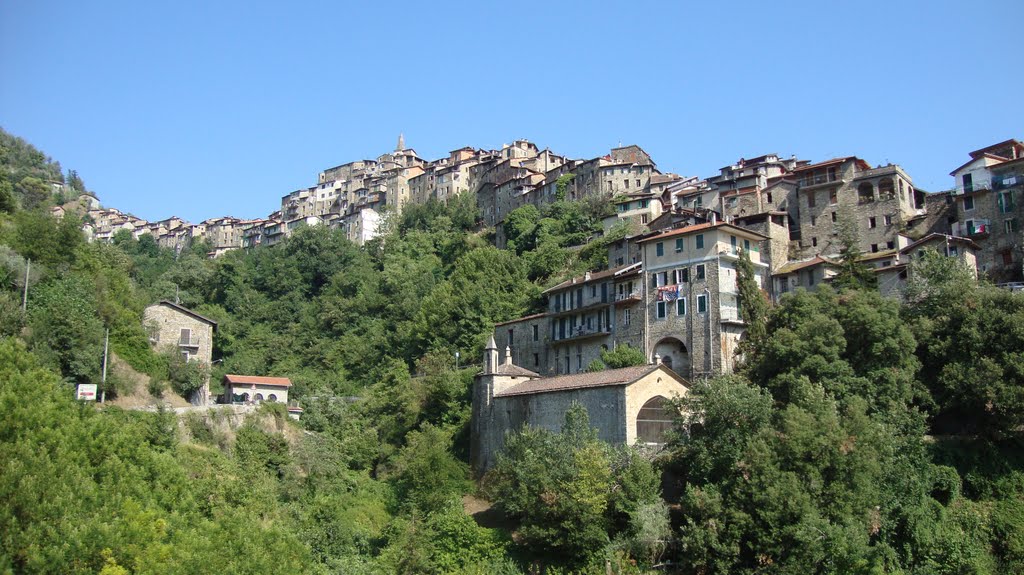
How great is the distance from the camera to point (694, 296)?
49938 mm

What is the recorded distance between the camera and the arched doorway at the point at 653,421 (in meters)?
39.6

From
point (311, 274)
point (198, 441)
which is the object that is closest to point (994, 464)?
point (198, 441)

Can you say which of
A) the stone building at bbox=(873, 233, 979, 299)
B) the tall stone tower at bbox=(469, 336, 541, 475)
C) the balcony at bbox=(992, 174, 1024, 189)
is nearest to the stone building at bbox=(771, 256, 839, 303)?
the stone building at bbox=(873, 233, 979, 299)

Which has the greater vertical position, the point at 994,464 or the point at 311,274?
the point at 311,274

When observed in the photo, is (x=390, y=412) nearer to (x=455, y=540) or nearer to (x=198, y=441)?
(x=198, y=441)

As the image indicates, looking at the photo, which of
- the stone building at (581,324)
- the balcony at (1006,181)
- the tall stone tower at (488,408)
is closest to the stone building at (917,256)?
the balcony at (1006,181)

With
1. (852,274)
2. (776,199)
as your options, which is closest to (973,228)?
(852,274)

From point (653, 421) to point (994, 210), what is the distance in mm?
28090

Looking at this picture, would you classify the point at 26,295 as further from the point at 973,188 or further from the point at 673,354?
the point at 973,188

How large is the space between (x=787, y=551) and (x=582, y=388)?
12101mm

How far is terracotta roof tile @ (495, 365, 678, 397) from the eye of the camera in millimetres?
40406

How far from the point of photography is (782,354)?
132ft

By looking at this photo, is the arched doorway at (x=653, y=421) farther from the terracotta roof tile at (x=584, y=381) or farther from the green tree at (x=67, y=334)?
the green tree at (x=67, y=334)

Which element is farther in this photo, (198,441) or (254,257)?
(254,257)
